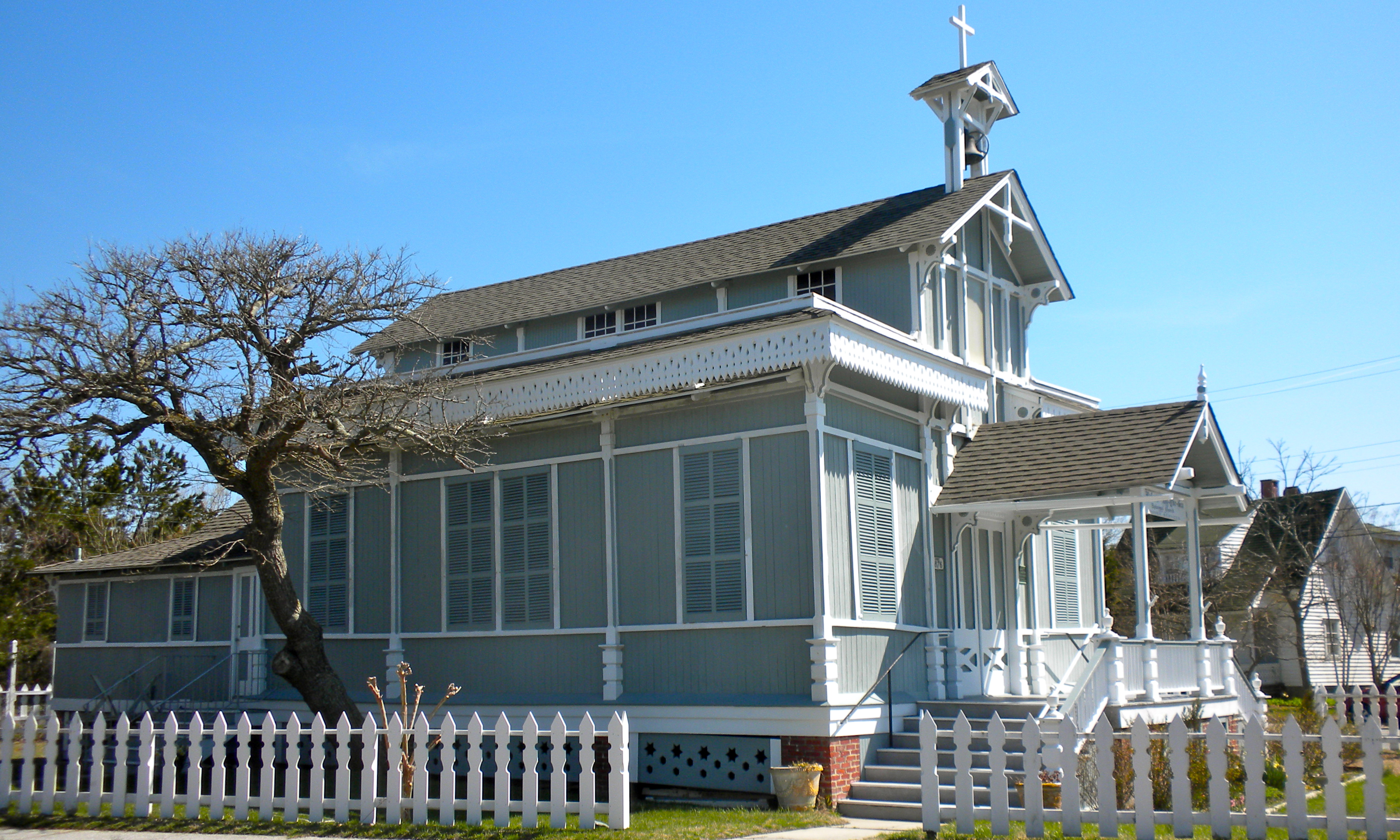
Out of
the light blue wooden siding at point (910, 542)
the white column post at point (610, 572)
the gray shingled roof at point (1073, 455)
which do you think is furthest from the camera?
the light blue wooden siding at point (910, 542)

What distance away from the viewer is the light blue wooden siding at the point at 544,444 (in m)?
16.8

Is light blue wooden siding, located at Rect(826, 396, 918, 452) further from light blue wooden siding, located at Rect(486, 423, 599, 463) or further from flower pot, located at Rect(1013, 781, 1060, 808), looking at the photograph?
flower pot, located at Rect(1013, 781, 1060, 808)

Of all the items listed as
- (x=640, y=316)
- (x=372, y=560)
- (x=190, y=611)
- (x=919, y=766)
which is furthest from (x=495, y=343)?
(x=919, y=766)

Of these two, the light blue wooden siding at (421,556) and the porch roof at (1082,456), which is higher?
the porch roof at (1082,456)

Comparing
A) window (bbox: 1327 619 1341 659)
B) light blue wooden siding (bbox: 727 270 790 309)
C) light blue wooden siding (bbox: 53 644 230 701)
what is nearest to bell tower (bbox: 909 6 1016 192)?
light blue wooden siding (bbox: 727 270 790 309)

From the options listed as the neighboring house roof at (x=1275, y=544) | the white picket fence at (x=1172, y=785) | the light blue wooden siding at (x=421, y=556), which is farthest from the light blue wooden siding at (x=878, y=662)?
the neighboring house roof at (x=1275, y=544)

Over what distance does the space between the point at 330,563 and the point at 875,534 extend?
902cm

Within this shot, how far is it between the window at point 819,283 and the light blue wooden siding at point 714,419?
3372mm

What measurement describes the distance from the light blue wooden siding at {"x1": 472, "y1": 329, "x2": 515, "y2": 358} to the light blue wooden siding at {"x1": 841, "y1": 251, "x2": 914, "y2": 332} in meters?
6.27

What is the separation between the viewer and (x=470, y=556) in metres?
17.9

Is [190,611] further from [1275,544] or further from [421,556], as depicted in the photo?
[1275,544]

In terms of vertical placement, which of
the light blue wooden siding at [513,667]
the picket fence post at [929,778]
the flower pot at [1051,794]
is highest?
the light blue wooden siding at [513,667]

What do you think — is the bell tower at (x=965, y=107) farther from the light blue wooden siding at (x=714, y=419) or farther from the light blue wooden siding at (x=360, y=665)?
the light blue wooden siding at (x=360, y=665)

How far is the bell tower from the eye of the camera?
20.0 meters
